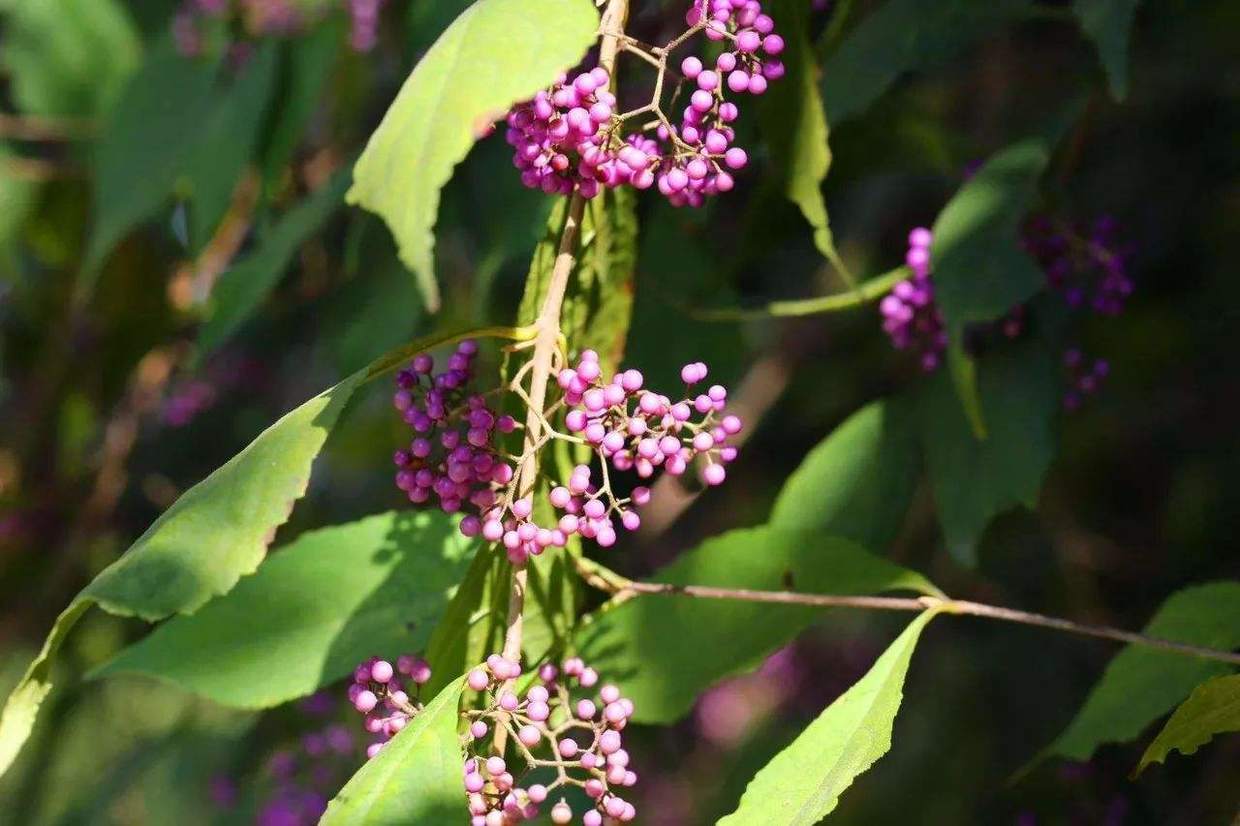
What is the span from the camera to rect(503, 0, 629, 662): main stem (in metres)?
0.89

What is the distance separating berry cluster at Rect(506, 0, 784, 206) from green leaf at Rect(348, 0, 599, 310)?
63 millimetres

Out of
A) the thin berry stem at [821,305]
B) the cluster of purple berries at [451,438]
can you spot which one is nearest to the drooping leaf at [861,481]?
the thin berry stem at [821,305]

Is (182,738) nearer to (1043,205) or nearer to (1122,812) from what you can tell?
(1122,812)

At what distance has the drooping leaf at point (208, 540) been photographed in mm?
814

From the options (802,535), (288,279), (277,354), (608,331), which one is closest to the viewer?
(608,331)

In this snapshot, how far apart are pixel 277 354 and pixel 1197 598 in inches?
90.0

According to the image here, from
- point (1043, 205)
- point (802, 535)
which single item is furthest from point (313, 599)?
point (1043, 205)

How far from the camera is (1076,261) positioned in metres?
1.46

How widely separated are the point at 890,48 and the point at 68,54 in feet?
4.46

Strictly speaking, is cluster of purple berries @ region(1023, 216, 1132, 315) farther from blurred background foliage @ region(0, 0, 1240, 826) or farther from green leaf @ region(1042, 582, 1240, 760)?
green leaf @ region(1042, 582, 1240, 760)

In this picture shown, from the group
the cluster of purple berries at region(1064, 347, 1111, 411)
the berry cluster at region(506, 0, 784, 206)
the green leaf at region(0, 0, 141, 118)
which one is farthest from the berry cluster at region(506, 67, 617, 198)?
the green leaf at region(0, 0, 141, 118)

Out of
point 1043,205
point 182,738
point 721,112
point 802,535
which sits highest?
point 721,112

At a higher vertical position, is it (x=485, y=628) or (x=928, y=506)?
(x=485, y=628)

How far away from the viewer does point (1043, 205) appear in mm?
1468
